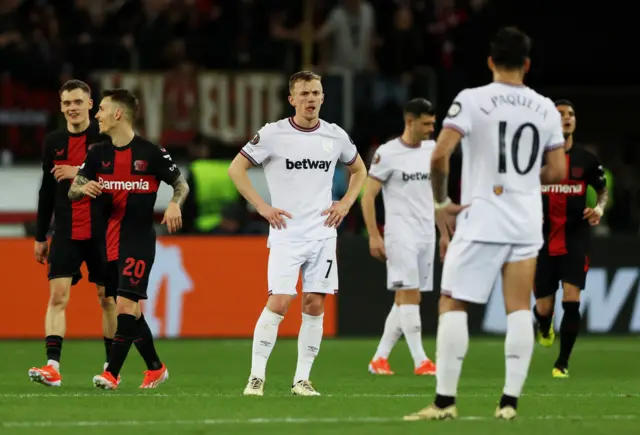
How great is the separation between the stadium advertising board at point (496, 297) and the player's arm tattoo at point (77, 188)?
7.03m

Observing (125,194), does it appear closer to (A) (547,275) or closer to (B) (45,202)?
(B) (45,202)

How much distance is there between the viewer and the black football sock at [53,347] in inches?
429

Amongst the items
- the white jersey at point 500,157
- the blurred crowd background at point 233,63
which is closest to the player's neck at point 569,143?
the white jersey at point 500,157

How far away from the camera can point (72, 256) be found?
1111cm

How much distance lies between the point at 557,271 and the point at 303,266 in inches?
136

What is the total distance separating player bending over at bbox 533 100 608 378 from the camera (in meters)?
12.7

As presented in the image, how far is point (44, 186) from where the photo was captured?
1122cm

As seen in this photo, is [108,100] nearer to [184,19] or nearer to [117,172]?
[117,172]

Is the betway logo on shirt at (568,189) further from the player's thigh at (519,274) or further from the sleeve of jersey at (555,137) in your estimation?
the player's thigh at (519,274)

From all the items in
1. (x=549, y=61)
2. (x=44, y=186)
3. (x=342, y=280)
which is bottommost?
(x=342, y=280)

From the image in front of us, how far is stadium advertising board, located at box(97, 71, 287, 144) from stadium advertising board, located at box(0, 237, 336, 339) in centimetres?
355

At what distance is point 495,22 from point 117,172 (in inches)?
483

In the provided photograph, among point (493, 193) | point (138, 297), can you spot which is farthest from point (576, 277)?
point (493, 193)

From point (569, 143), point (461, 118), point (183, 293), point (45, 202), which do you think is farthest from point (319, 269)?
point (183, 293)
